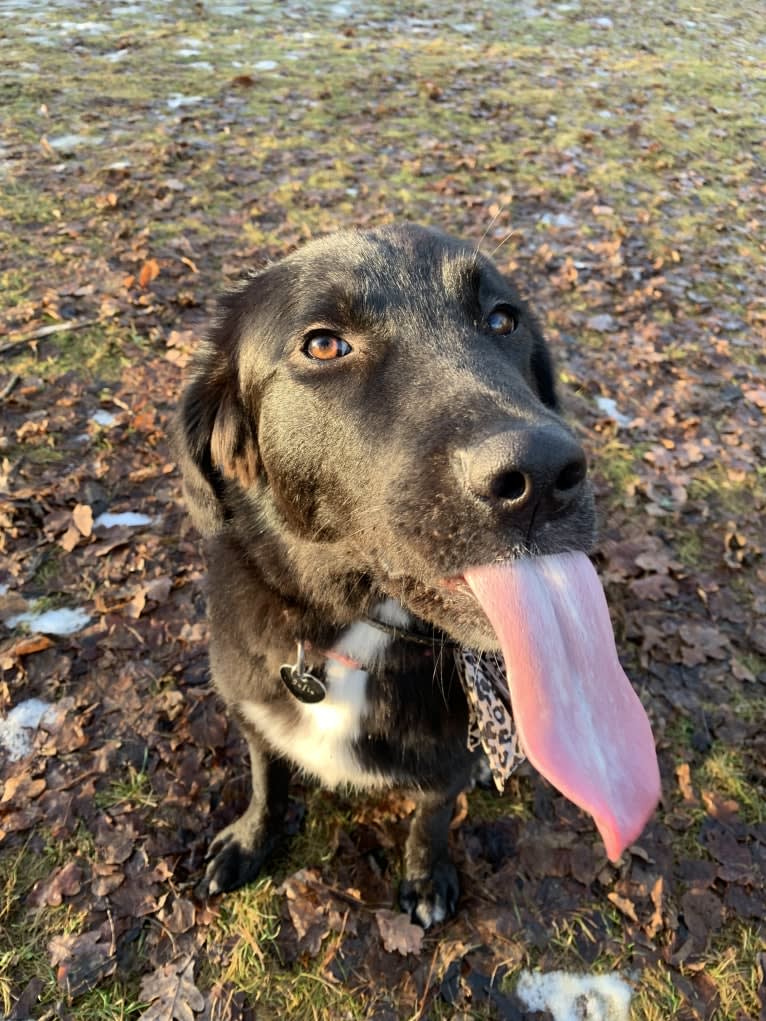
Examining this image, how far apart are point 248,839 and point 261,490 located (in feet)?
4.72

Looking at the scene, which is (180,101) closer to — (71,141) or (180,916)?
(71,141)

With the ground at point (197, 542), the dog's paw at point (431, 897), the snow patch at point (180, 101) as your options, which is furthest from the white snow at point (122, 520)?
the snow patch at point (180, 101)

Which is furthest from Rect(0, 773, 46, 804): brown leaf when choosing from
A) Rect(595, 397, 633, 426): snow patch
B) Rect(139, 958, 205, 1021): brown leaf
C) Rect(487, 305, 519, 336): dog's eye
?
Rect(595, 397, 633, 426): snow patch

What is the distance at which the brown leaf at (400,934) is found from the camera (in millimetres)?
2660

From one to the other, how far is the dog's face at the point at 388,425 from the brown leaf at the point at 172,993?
1639 millimetres

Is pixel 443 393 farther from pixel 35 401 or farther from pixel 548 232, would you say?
pixel 548 232

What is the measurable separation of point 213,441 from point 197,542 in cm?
154

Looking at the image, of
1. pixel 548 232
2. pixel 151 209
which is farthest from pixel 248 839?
pixel 548 232

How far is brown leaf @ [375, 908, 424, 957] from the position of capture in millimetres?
2660

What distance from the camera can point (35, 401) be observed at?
4.58 metres

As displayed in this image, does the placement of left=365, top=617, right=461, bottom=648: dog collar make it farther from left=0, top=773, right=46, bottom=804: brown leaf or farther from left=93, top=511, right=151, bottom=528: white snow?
left=93, top=511, right=151, bottom=528: white snow

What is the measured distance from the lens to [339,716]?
8.01 ft

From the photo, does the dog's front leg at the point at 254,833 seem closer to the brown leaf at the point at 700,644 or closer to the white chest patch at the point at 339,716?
the white chest patch at the point at 339,716

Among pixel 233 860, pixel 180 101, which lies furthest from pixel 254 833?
pixel 180 101
